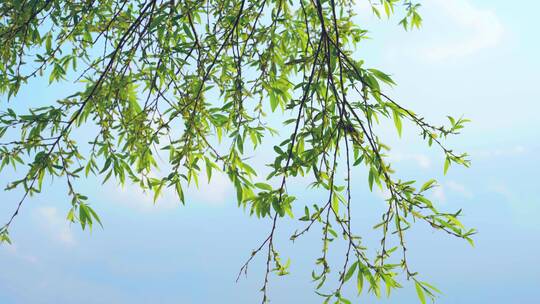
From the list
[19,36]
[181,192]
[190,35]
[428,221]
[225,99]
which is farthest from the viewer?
[19,36]

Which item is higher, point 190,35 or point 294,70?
point 294,70

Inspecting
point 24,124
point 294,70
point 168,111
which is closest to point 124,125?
point 168,111

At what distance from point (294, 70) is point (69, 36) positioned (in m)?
1.44

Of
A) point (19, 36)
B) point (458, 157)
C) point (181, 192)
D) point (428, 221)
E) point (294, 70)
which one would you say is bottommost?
point (428, 221)

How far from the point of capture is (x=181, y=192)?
2492 millimetres

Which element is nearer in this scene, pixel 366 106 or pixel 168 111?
pixel 366 106

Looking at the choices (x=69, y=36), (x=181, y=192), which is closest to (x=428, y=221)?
A: (x=181, y=192)

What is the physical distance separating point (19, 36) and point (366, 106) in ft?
7.70

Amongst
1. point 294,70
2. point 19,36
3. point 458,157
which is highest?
point 19,36

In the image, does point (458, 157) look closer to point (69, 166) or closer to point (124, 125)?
point (124, 125)

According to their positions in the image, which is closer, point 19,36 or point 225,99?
point 225,99

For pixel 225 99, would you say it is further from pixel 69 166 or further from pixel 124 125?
pixel 69 166

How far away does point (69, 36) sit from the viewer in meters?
3.73

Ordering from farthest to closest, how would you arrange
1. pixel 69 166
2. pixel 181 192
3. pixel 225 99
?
pixel 225 99
pixel 69 166
pixel 181 192
